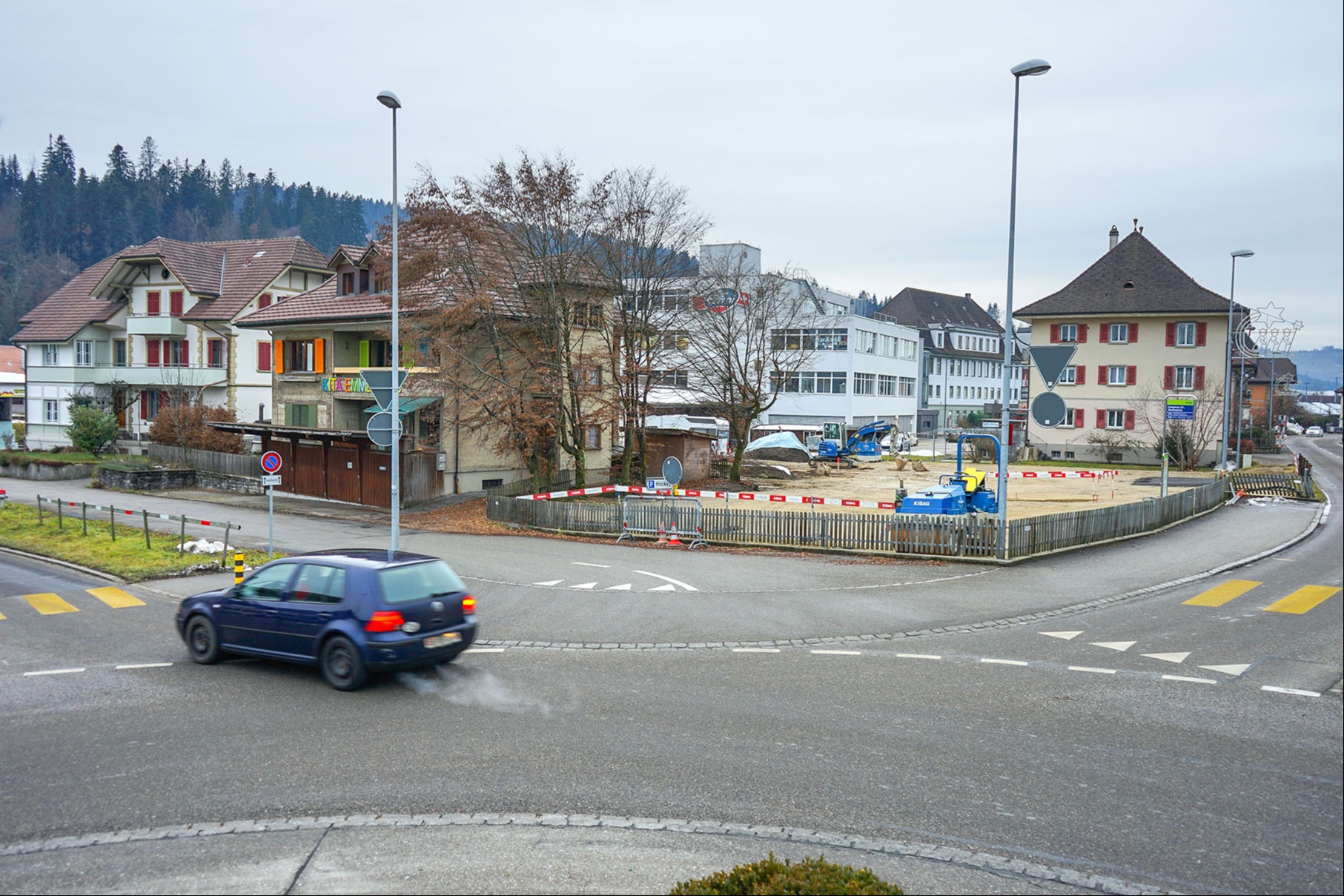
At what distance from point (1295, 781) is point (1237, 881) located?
210 centimetres

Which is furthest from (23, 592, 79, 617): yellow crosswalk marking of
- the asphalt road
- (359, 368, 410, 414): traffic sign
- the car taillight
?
the car taillight

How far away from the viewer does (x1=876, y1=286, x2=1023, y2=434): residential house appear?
102 meters

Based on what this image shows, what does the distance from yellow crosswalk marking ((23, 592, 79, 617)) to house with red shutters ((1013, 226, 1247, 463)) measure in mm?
51286

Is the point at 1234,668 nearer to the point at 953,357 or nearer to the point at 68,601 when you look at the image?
the point at 68,601

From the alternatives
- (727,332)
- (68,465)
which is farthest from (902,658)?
(68,465)

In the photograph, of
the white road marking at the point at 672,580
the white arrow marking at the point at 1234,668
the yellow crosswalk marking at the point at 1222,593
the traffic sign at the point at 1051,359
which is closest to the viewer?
the white arrow marking at the point at 1234,668

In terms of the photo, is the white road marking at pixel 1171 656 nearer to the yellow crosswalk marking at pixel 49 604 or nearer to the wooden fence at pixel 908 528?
the wooden fence at pixel 908 528

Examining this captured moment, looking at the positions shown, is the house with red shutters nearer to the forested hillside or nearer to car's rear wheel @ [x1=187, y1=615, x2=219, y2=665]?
car's rear wheel @ [x1=187, y1=615, x2=219, y2=665]

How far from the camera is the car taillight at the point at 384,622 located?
11.2 metres

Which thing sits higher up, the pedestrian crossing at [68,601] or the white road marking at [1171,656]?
the white road marking at [1171,656]

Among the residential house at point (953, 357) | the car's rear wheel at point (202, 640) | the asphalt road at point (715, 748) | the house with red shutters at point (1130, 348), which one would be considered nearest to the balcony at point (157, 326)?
the asphalt road at point (715, 748)

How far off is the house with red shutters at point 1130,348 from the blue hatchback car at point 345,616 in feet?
168

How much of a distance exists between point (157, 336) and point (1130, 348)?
58947mm

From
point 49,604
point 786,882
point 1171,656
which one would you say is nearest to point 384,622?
point 786,882
